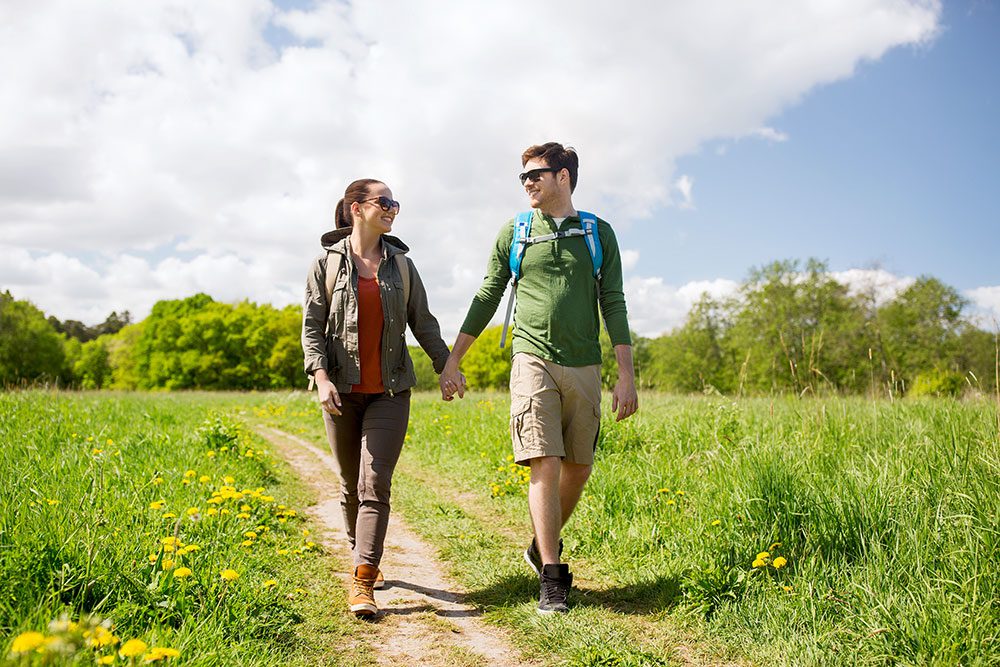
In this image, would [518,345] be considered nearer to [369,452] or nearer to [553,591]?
[369,452]

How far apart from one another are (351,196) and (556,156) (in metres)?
1.29

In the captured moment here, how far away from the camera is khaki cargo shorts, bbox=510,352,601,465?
3744mm

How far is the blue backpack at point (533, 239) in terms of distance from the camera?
3.90 m

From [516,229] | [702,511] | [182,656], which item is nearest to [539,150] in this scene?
[516,229]

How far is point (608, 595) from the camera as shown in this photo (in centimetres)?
391

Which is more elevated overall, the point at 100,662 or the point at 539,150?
the point at 539,150

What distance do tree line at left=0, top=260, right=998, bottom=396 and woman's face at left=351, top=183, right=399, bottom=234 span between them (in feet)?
135

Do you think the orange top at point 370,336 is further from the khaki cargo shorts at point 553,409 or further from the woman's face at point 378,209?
the khaki cargo shorts at point 553,409

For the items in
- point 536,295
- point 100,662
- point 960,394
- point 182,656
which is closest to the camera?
point 100,662

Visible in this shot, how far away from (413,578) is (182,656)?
202cm

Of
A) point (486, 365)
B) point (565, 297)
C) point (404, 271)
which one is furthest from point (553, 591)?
point (486, 365)

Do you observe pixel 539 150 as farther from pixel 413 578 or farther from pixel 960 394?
pixel 960 394

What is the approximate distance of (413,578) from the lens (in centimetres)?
441

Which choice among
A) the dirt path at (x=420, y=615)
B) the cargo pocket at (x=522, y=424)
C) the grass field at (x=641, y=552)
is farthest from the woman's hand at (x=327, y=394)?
the cargo pocket at (x=522, y=424)
